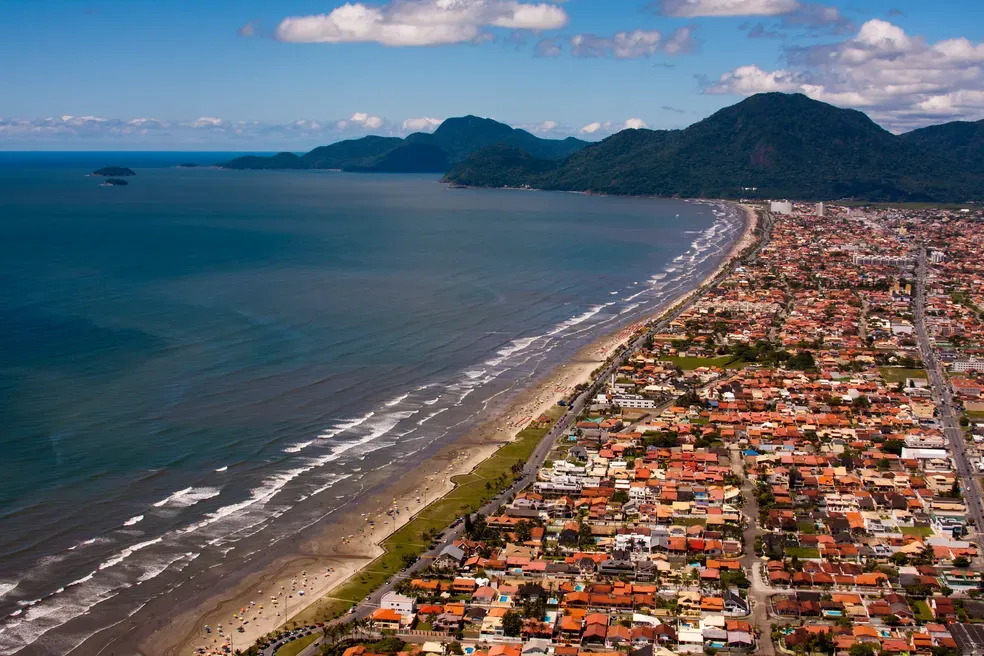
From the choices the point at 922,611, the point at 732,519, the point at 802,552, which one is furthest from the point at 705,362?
the point at 922,611

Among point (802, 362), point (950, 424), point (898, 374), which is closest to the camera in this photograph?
point (950, 424)

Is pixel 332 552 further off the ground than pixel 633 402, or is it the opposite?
pixel 633 402

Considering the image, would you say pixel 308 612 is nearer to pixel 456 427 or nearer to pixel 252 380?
pixel 456 427

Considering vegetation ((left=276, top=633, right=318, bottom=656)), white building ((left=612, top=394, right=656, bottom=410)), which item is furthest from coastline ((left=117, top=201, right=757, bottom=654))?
white building ((left=612, top=394, right=656, bottom=410))

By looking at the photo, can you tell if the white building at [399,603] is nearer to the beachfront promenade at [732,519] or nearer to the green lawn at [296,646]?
the beachfront promenade at [732,519]

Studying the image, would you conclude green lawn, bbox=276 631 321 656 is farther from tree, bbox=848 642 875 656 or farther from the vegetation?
tree, bbox=848 642 875 656

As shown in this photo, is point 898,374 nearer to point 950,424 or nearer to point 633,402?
point 950,424

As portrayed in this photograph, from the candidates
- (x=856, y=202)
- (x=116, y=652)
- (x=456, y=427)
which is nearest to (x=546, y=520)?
(x=456, y=427)
